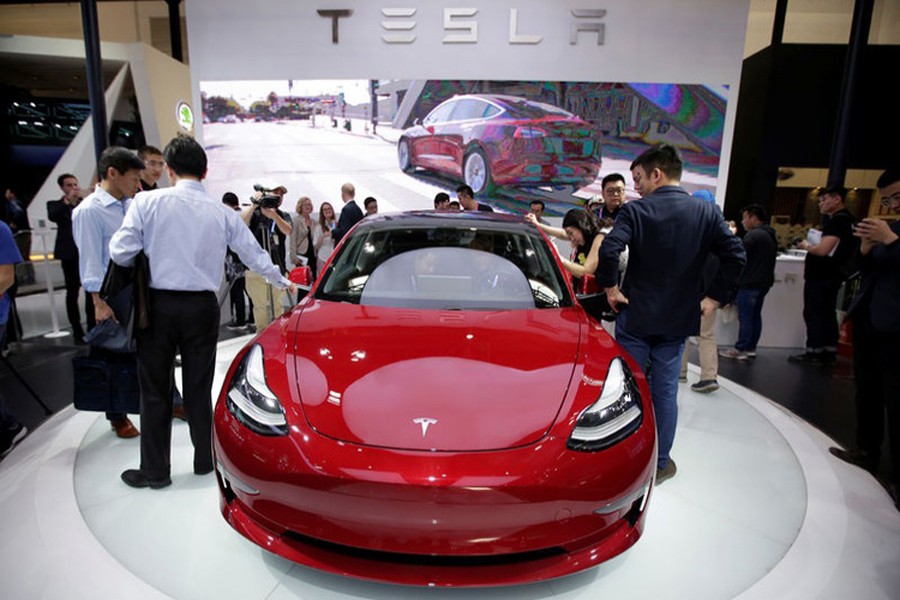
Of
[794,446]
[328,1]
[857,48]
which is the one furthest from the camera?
[328,1]

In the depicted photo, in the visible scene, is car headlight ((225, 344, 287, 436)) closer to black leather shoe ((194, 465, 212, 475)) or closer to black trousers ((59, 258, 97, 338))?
black leather shoe ((194, 465, 212, 475))

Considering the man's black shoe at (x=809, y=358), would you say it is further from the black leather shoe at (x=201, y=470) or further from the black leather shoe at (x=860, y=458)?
the black leather shoe at (x=201, y=470)

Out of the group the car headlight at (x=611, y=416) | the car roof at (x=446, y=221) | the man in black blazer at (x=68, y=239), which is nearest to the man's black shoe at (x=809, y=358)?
the car roof at (x=446, y=221)

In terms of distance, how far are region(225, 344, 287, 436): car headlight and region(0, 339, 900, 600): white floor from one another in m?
0.58

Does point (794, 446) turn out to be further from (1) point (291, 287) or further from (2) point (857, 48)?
(2) point (857, 48)

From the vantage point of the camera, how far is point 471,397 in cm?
145

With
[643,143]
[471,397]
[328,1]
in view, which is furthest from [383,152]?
[471,397]

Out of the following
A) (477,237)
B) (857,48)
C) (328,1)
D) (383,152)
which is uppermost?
(328,1)

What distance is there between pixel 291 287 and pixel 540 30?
6.02 metres

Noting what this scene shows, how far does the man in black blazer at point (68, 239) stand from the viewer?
436 cm

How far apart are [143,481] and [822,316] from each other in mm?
5427

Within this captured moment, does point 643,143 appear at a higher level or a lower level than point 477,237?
higher

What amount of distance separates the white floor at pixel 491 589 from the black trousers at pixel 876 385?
0.20m

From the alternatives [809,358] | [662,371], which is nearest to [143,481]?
[662,371]
